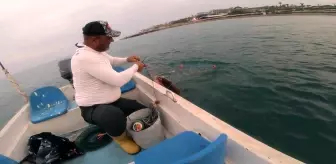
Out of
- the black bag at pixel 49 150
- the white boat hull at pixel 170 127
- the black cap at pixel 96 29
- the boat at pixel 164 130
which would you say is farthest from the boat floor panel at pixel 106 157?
the black cap at pixel 96 29

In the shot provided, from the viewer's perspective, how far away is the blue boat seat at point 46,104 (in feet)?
11.2

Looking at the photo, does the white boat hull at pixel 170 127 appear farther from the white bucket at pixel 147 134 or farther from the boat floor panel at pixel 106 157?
the boat floor panel at pixel 106 157

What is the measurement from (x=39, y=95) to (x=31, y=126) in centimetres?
69

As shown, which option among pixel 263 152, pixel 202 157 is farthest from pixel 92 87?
pixel 263 152

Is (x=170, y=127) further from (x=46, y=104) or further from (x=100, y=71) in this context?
(x=46, y=104)

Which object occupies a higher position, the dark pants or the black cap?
the black cap

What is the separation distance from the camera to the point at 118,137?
2.54 meters

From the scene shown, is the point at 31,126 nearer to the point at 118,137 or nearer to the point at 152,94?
the point at 118,137

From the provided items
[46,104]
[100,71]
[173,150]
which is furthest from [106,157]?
[46,104]

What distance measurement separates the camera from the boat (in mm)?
1551

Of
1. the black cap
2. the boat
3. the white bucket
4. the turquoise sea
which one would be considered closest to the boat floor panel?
the boat

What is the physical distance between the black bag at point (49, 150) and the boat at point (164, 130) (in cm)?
11

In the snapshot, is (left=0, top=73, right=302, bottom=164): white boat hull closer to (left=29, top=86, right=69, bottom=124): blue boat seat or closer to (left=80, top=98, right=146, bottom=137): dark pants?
(left=29, top=86, right=69, bottom=124): blue boat seat

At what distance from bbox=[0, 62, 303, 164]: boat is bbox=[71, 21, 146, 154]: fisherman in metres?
0.47
